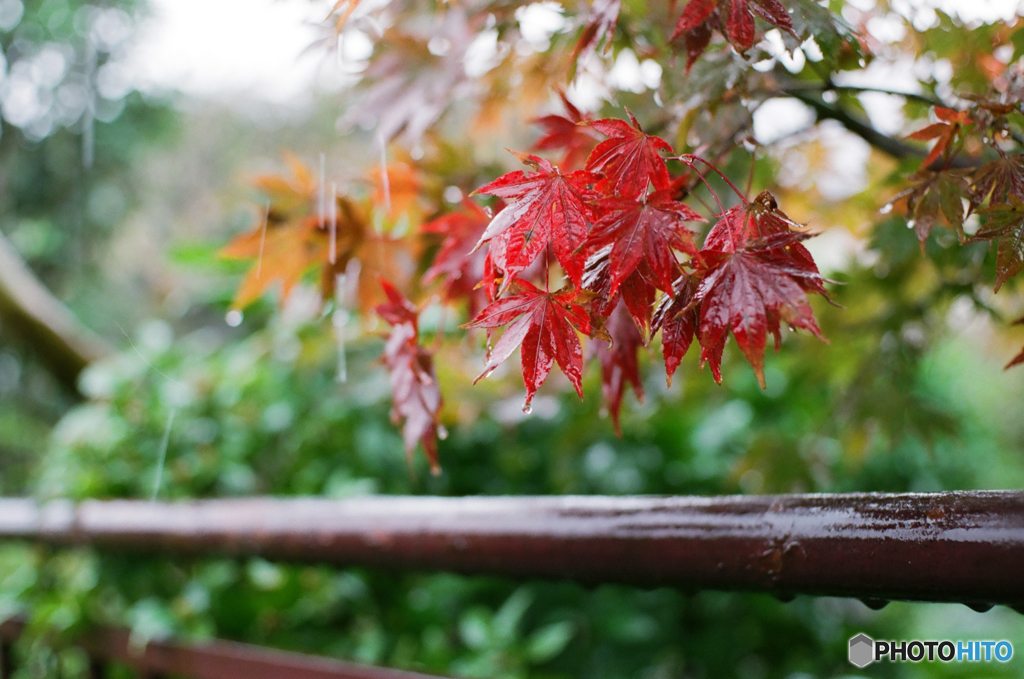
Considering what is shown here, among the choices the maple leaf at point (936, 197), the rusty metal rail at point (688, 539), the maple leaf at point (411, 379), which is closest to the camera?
the rusty metal rail at point (688, 539)

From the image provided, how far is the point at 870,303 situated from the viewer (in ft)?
4.13

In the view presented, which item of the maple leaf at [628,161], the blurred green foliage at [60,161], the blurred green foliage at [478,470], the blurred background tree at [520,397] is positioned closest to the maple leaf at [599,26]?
the blurred background tree at [520,397]

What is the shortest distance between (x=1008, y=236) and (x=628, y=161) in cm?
26

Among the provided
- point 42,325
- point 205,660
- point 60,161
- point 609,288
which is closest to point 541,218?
point 609,288

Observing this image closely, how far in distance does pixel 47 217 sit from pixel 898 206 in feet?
17.3

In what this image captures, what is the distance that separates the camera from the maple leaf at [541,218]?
406 mm

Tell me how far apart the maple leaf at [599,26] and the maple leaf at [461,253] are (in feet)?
0.58

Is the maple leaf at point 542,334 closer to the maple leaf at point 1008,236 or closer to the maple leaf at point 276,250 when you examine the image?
the maple leaf at point 1008,236

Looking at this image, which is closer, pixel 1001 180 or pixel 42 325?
pixel 1001 180

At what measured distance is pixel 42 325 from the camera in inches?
74.9

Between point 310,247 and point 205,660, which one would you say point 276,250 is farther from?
point 205,660

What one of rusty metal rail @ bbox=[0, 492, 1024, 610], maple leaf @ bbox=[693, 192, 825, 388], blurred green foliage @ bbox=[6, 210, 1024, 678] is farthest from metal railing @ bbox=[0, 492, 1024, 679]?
blurred green foliage @ bbox=[6, 210, 1024, 678]

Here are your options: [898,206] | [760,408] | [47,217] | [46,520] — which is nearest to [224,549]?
[46,520]

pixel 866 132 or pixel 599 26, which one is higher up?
pixel 599 26
